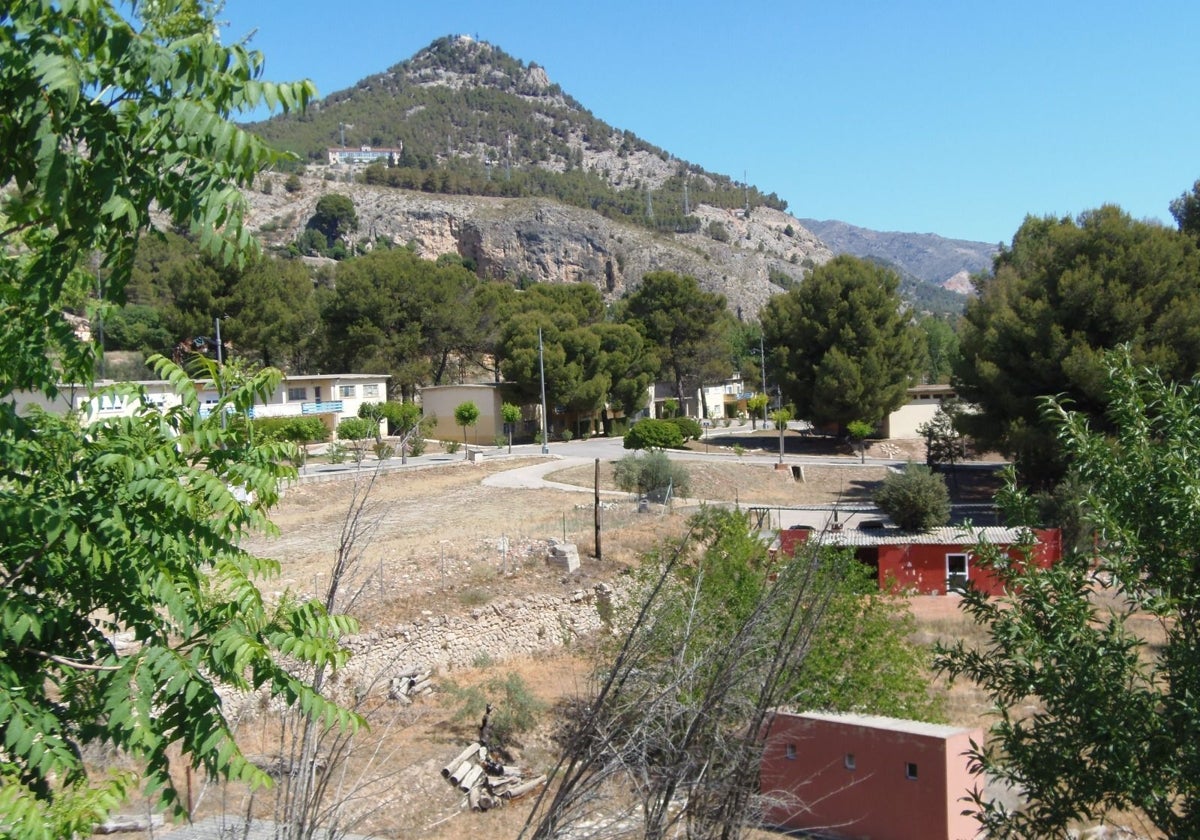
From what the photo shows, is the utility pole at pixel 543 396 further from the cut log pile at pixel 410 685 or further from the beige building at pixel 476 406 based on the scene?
the cut log pile at pixel 410 685

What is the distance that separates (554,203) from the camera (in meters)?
150

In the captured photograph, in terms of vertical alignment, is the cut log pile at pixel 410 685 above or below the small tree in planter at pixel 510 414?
below

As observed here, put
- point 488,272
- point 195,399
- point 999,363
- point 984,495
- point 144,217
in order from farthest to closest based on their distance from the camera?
point 488,272 → point 984,495 → point 999,363 → point 195,399 → point 144,217

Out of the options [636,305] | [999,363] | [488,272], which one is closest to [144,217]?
[999,363]

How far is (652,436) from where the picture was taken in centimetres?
4922

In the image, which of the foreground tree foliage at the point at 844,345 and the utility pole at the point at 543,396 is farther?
the foreground tree foliage at the point at 844,345

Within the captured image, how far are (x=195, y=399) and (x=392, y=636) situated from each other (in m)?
18.8

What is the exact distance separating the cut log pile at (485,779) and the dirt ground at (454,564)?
0.67ft

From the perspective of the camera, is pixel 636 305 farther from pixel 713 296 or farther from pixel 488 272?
pixel 488 272

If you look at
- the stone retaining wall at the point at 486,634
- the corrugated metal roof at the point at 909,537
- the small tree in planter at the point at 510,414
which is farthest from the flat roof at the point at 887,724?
the small tree in planter at the point at 510,414

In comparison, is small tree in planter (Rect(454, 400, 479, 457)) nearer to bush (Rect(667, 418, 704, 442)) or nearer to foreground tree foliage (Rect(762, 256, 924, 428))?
bush (Rect(667, 418, 704, 442))

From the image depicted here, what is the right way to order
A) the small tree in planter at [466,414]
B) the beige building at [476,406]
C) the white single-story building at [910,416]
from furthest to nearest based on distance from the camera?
the white single-story building at [910,416], the beige building at [476,406], the small tree in planter at [466,414]

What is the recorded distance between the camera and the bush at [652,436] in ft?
161

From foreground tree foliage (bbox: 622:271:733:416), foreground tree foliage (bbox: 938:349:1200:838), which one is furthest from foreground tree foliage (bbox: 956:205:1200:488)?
foreground tree foliage (bbox: 938:349:1200:838)
